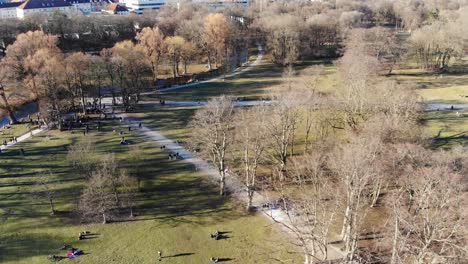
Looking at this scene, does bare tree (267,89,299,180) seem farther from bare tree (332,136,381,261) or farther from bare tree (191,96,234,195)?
bare tree (332,136,381,261)

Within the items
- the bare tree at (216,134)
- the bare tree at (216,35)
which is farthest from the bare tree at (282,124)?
the bare tree at (216,35)

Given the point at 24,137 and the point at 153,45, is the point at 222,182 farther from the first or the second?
the point at 153,45

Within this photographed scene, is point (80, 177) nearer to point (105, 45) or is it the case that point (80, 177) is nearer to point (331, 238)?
point (331, 238)

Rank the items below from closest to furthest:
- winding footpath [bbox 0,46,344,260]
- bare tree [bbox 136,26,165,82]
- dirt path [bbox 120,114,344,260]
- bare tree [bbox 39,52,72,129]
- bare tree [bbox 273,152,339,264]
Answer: bare tree [bbox 273,152,339,264] < winding footpath [bbox 0,46,344,260] < dirt path [bbox 120,114,344,260] < bare tree [bbox 39,52,72,129] < bare tree [bbox 136,26,165,82]

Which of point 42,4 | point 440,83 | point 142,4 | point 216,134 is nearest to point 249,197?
point 216,134

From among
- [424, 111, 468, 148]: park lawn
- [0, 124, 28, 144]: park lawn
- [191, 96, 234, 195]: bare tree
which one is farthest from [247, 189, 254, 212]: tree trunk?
[0, 124, 28, 144]: park lawn

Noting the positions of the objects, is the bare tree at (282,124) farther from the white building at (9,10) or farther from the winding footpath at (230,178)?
the white building at (9,10)
